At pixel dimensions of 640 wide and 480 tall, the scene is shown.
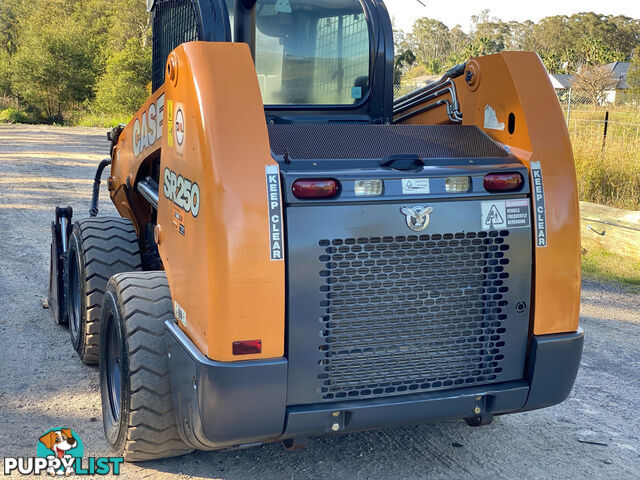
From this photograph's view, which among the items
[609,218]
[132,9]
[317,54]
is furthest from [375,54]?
[132,9]

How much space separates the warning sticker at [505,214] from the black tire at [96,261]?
237 cm

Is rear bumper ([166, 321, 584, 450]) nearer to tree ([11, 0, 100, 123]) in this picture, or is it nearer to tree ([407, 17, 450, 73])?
tree ([11, 0, 100, 123])

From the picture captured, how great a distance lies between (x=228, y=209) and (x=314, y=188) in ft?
1.23

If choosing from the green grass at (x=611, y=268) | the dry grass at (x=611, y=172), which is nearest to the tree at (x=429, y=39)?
the dry grass at (x=611, y=172)

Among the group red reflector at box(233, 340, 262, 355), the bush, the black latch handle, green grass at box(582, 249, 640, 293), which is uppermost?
the black latch handle

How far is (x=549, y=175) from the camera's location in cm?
326

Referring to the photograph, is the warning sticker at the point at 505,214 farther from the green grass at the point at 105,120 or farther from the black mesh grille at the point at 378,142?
the green grass at the point at 105,120

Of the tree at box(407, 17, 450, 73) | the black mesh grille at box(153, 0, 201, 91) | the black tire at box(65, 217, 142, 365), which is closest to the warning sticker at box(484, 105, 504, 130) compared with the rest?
the black mesh grille at box(153, 0, 201, 91)

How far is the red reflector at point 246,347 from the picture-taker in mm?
2885

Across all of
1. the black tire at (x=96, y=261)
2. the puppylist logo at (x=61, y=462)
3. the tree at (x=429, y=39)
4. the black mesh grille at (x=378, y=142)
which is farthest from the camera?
the tree at (x=429, y=39)

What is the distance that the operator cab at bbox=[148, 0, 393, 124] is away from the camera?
415 cm

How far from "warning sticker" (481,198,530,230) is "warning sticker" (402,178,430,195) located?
296 millimetres

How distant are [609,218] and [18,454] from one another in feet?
24.4

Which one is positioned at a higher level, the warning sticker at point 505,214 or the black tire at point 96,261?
the warning sticker at point 505,214
